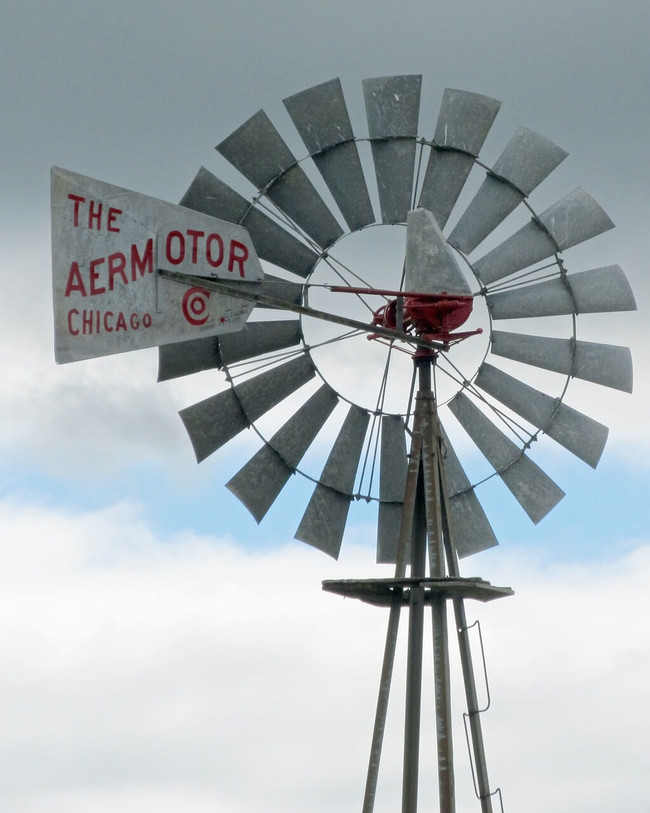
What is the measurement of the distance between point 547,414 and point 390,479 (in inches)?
55.1

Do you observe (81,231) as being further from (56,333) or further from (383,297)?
(383,297)

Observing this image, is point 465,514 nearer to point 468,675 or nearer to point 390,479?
point 390,479

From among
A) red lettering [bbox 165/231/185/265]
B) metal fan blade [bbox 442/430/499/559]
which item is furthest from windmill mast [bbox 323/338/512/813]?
red lettering [bbox 165/231/185/265]

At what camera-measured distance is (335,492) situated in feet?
44.3

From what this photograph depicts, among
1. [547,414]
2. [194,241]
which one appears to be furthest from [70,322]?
[547,414]

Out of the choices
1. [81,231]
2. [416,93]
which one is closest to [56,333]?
[81,231]

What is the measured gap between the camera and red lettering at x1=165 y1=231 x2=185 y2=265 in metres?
11.2

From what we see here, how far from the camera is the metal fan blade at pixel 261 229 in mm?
12734

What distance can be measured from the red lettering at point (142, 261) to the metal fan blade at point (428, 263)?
2374mm

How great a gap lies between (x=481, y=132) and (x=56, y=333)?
4.45 metres

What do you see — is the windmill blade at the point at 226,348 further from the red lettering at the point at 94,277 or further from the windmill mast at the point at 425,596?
the red lettering at the point at 94,277

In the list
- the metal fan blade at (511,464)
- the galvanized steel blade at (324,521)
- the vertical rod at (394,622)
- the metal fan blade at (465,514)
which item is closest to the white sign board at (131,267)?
the vertical rod at (394,622)

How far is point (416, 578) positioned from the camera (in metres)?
12.3

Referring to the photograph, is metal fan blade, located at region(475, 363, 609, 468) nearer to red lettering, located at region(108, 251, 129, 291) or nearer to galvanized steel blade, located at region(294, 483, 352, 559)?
galvanized steel blade, located at region(294, 483, 352, 559)
